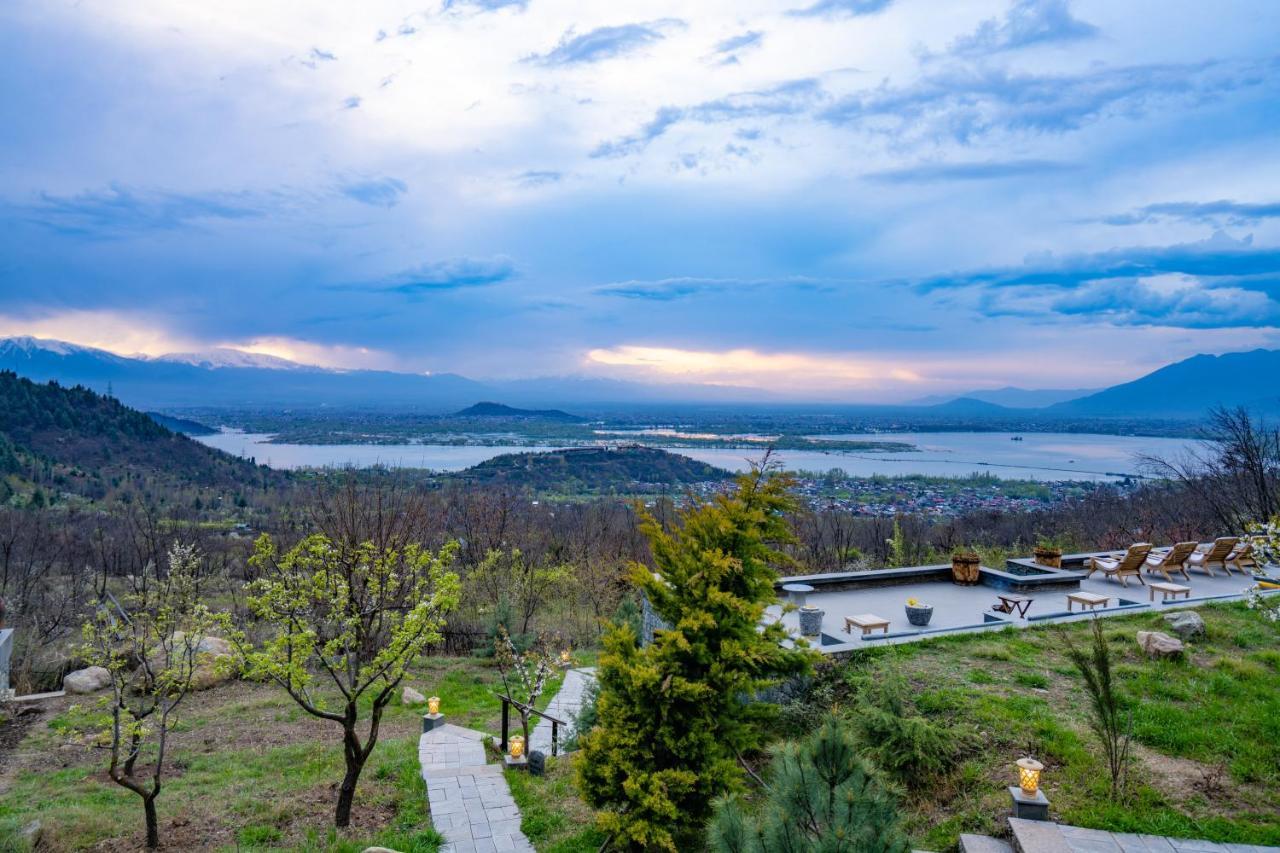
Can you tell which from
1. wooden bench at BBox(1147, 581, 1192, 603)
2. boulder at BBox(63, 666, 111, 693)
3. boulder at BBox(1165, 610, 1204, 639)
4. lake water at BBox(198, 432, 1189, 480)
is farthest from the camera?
lake water at BBox(198, 432, 1189, 480)

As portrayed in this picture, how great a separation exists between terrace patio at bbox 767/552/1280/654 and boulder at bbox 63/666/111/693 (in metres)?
14.4

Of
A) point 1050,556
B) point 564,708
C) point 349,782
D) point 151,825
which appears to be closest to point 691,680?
point 349,782

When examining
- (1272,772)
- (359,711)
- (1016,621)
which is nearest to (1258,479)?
(1016,621)

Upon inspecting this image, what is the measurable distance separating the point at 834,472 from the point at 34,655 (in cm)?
4366

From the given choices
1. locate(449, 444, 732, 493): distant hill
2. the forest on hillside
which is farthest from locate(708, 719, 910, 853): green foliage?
locate(449, 444, 732, 493): distant hill

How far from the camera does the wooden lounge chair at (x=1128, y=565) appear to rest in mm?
14289

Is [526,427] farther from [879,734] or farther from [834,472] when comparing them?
[879,734]

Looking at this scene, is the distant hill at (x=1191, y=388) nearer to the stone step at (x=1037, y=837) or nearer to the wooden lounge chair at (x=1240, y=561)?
the wooden lounge chair at (x=1240, y=561)

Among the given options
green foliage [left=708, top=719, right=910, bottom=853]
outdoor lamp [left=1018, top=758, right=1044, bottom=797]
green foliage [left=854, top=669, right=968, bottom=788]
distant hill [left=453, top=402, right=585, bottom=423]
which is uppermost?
distant hill [left=453, top=402, right=585, bottom=423]

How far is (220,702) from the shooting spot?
48.2 ft

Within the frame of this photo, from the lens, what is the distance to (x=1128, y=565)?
14.4m

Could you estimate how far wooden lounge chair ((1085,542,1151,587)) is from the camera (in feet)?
46.9

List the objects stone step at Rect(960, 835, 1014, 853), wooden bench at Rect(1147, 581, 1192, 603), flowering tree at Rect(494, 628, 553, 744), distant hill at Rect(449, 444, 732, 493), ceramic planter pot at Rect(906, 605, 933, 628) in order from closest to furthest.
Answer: stone step at Rect(960, 835, 1014, 853) → flowering tree at Rect(494, 628, 553, 744) → ceramic planter pot at Rect(906, 605, 933, 628) → wooden bench at Rect(1147, 581, 1192, 603) → distant hill at Rect(449, 444, 732, 493)

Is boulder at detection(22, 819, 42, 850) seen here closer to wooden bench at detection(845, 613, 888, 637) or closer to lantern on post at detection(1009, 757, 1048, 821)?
lantern on post at detection(1009, 757, 1048, 821)
